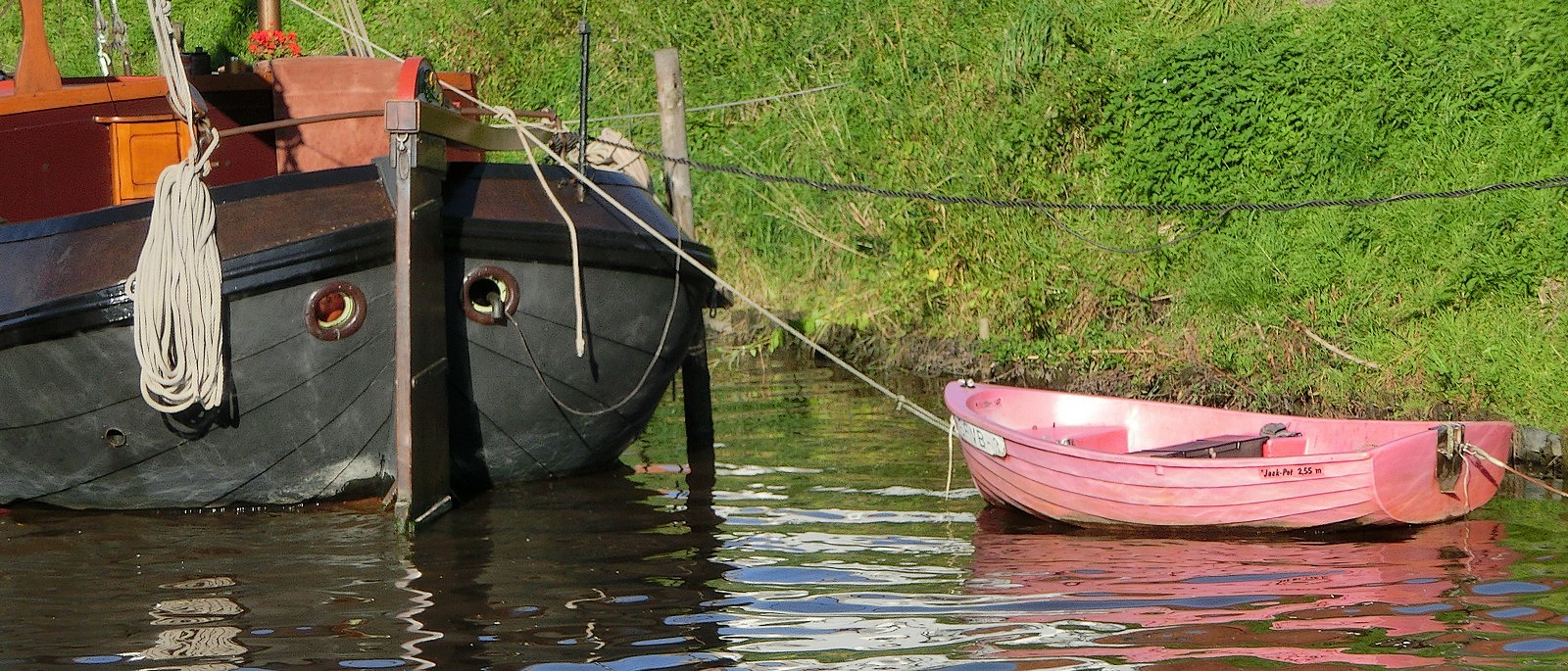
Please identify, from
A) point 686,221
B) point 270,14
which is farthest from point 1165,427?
point 270,14

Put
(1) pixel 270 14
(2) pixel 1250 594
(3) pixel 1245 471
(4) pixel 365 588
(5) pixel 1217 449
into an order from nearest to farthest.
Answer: (2) pixel 1250 594, (4) pixel 365 588, (3) pixel 1245 471, (5) pixel 1217 449, (1) pixel 270 14

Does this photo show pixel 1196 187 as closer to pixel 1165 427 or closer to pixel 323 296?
pixel 1165 427

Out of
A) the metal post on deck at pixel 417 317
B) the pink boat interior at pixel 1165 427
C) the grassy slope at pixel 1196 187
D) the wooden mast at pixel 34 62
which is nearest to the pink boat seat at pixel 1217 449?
the pink boat interior at pixel 1165 427

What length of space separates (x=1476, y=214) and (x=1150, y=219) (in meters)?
2.45

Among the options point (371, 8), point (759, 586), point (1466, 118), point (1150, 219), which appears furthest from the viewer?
point (371, 8)

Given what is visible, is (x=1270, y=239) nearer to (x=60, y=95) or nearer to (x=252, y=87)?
(x=252, y=87)

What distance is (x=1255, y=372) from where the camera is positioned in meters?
10.5

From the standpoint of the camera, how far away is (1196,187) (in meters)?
11.9

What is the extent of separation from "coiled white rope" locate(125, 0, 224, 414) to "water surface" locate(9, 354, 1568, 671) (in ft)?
2.60

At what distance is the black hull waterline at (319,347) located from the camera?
7.81 metres

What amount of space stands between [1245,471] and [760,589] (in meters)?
2.24

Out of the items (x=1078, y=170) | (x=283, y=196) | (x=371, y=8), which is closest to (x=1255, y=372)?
(x=1078, y=170)

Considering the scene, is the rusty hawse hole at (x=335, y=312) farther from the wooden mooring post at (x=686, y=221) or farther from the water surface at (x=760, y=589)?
the wooden mooring post at (x=686, y=221)

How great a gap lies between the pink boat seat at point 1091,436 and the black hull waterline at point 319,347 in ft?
6.68
